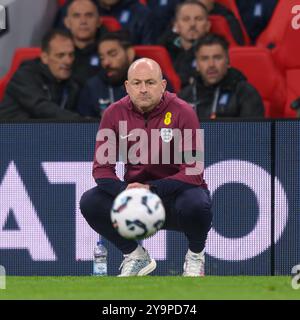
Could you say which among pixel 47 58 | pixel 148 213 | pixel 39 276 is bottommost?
pixel 39 276

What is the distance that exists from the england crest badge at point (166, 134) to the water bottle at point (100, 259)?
1.63 m

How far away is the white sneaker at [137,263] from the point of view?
35.0ft

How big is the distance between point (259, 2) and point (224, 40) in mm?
1694

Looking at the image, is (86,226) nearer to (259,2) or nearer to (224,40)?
(224,40)

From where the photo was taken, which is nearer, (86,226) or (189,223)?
(189,223)

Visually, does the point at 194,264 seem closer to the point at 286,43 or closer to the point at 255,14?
the point at 286,43

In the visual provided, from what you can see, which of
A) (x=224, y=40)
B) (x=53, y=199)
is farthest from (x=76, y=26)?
(x=53, y=199)

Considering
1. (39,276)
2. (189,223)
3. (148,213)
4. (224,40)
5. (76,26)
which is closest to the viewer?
(148,213)

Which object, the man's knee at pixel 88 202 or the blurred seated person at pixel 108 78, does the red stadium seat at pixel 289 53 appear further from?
the man's knee at pixel 88 202

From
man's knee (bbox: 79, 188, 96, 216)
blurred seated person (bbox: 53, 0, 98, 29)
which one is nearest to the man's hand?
man's knee (bbox: 79, 188, 96, 216)

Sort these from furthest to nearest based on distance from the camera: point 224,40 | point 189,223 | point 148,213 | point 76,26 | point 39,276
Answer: point 76,26, point 224,40, point 39,276, point 189,223, point 148,213

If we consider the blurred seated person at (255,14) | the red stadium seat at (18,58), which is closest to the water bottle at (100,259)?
the red stadium seat at (18,58)

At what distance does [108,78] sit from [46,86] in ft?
2.32

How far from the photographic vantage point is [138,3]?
48.0 ft
